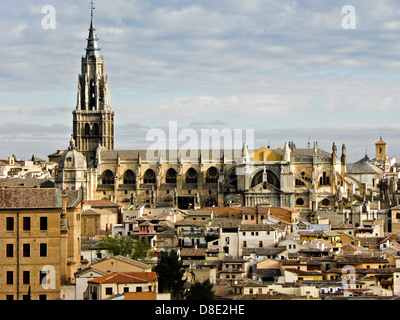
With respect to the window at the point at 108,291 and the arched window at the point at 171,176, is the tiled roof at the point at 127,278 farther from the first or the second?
the arched window at the point at 171,176

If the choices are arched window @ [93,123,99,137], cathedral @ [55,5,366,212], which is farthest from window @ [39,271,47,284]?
arched window @ [93,123,99,137]

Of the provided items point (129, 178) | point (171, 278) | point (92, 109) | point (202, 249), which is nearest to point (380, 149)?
point (92, 109)

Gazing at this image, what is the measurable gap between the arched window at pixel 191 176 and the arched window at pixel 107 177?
→ 850 cm

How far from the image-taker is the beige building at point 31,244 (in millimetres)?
35156

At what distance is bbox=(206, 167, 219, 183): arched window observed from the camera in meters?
94.2

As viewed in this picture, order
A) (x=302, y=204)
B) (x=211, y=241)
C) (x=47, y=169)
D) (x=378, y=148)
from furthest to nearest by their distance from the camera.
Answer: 1. (x=378, y=148)
2. (x=47, y=169)
3. (x=302, y=204)
4. (x=211, y=241)

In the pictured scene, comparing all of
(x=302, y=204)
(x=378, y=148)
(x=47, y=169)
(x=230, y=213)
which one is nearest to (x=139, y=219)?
(x=230, y=213)

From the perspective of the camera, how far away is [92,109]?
4077 inches

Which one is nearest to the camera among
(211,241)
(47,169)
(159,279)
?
(159,279)

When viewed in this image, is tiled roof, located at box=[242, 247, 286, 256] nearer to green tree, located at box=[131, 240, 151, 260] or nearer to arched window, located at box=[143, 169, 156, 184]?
green tree, located at box=[131, 240, 151, 260]

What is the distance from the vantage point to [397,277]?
152ft

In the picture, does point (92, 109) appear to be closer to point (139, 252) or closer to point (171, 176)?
point (171, 176)
